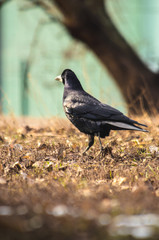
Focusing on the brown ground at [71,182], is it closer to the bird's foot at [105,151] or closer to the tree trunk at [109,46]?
the bird's foot at [105,151]

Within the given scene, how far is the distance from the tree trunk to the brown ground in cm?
358

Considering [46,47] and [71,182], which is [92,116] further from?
[46,47]

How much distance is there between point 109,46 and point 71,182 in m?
6.49

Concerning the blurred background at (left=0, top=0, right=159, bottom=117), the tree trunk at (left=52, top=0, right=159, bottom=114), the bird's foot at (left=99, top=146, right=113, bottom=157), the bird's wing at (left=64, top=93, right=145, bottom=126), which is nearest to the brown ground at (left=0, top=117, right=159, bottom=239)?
the bird's foot at (left=99, top=146, right=113, bottom=157)

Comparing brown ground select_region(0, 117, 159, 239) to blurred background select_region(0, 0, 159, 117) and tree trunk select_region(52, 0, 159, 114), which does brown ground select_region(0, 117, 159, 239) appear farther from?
blurred background select_region(0, 0, 159, 117)

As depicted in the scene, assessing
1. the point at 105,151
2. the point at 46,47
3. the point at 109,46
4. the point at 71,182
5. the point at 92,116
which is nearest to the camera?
the point at 71,182

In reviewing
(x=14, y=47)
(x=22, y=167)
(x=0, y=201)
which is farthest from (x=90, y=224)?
(x=14, y=47)

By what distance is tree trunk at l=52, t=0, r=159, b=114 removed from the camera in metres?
8.98

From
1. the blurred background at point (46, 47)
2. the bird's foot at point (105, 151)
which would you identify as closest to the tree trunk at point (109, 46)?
the blurred background at point (46, 47)

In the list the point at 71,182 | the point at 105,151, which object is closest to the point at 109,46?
the point at 105,151

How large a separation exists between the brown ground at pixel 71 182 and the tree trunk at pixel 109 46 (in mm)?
3582

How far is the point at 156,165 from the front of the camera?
3750mm

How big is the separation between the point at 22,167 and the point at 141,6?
12771mm

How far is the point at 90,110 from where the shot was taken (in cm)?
389
